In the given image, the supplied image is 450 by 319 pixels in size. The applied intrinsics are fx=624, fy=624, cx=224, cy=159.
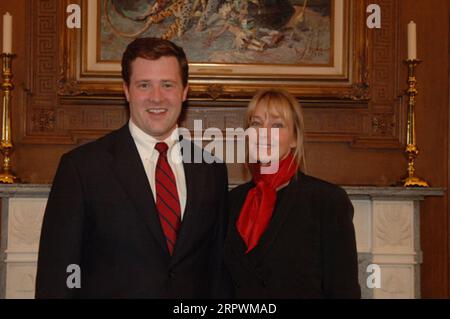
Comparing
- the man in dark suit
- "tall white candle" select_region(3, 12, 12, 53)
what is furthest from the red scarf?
"tall white candle" select_region(3, 12, 12, 53)

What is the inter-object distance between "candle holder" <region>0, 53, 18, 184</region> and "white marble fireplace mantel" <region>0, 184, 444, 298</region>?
0.13m

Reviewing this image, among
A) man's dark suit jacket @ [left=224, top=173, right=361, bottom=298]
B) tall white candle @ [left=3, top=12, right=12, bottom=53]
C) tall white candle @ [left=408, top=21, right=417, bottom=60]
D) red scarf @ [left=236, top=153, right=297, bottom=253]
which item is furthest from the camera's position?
tall white candle @ [left=408, top=21, right=417, bottom=60]

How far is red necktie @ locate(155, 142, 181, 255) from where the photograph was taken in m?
2.21

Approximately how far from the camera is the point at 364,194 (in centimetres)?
375

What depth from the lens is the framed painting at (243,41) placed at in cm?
404

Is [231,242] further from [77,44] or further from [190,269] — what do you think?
[77,44]

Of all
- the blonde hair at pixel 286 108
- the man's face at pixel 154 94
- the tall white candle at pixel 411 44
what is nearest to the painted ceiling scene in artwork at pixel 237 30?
the tall white candle at pixel 411 44

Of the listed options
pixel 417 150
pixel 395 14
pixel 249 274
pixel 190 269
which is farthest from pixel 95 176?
pixel 395 14

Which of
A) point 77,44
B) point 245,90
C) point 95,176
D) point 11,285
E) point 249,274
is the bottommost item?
point 11,285

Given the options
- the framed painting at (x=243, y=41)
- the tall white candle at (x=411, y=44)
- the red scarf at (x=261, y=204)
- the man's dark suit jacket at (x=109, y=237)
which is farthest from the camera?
the framed painting at (x=243, y=41)

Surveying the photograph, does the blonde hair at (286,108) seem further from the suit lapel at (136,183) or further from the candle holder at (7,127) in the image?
the candle holder at (7,127)

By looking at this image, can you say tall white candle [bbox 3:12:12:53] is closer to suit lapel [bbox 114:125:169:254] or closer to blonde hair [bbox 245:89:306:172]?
suit lapel [bbox 114:125:169:254]

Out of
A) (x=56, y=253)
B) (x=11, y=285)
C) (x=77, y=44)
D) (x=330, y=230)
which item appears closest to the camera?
(x=56, y=253)

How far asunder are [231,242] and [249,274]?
0.16 metres
